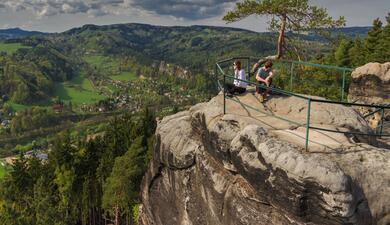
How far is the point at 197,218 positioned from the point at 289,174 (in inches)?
297

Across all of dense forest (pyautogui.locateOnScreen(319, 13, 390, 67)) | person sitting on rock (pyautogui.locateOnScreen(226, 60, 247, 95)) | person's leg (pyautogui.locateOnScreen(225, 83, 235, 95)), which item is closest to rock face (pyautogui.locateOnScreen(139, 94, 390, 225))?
person sitting on rock (pyautogui.locateOnScreen(226, 60, 247, 95))

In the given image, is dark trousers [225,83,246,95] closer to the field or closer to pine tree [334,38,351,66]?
pine tree [334,38,351,66]

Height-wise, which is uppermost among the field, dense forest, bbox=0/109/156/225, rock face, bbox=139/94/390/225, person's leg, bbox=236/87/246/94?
person's leg, bbox=236/87/246/94

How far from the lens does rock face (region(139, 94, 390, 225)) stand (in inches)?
461

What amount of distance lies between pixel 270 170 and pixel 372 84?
26.6 m

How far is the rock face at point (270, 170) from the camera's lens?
11.7m

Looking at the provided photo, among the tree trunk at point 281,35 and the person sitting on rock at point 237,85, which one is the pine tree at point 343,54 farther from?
the person sitting on rock at point 237,85

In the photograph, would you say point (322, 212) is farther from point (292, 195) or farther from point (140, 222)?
point (140, 222)

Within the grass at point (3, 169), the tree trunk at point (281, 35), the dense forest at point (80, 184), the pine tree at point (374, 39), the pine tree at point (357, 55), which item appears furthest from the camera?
the grass at point (3, 169)

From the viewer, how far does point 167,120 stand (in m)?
23.6

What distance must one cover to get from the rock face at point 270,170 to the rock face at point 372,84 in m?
18.7

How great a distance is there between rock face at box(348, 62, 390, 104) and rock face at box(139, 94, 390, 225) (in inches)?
737

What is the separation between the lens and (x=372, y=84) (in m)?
34.2

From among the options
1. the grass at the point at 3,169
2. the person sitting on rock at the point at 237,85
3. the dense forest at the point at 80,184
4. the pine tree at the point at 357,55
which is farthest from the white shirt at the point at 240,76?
the grass at the point at 3,169
